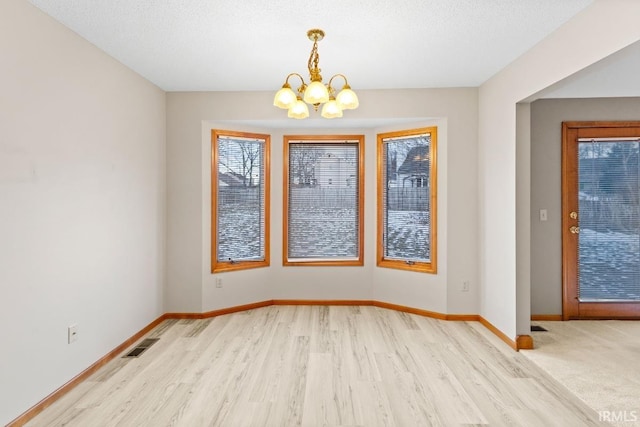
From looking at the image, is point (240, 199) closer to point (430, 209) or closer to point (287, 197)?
point (287, 197)

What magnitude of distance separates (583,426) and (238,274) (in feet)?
11.5

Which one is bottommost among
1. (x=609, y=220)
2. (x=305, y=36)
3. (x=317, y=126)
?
(x=609, y=220)

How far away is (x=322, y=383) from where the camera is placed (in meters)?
2.74

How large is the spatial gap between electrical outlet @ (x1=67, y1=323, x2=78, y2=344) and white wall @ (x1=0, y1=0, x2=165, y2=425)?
37 millimetres

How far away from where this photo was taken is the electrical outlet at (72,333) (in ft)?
8.84

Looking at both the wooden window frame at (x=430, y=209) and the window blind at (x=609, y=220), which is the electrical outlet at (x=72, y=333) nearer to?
the wooden window frame at (x=430, y=209)

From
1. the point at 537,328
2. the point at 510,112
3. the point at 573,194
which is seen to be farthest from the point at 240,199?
the point at 573,194

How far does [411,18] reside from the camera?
258 centimetres

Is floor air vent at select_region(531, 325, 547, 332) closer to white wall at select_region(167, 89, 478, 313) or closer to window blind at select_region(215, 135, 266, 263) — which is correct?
white wall at select_region(167, 89, 478, 313)

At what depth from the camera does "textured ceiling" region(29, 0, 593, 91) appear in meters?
2.45

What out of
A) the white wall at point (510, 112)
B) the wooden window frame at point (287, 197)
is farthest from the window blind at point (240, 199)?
the white wall at point (510, 112)

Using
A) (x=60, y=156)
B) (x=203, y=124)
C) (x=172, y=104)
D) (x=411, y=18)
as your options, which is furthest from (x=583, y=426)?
(x=172, y=104)

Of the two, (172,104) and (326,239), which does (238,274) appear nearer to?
(326,239)

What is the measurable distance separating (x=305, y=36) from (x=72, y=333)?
285 centimetres
